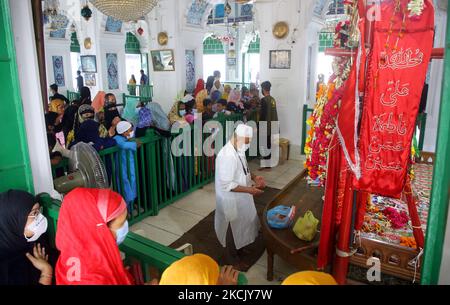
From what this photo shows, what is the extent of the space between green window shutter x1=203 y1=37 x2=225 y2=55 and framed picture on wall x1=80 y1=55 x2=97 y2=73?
8.48 meters

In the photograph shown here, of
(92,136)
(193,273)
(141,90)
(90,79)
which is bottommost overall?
(193,273)

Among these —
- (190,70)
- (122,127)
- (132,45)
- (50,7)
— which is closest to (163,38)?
(190,70)

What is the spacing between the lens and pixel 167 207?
4781 mm

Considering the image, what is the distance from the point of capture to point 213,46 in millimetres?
17594

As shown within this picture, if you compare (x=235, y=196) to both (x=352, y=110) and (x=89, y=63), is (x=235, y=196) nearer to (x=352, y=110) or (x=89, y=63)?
(x=352, y=110)

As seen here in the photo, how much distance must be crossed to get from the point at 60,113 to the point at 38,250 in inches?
147

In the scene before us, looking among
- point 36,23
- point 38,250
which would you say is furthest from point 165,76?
point 38,250

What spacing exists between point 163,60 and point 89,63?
10.2 feet

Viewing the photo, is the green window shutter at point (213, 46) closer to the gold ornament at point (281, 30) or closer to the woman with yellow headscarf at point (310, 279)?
the gold ornament at point (281, 30)

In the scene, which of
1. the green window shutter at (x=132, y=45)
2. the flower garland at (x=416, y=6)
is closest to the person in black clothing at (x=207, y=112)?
the flower garland at (x=416, y=6)

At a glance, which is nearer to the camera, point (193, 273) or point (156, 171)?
point (193, 273)

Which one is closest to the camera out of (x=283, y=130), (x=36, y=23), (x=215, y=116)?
(x=36, y=23)

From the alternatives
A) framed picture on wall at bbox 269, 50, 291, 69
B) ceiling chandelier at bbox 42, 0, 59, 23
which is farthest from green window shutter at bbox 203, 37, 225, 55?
framed picture on wall at bbox 269, 50, 291, 69
